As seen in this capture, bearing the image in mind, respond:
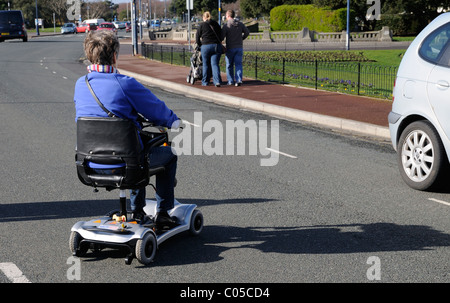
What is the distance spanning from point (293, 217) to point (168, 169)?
163 centimetres

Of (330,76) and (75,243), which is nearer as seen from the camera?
(75,243)

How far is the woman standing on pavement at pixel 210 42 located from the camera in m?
17.8

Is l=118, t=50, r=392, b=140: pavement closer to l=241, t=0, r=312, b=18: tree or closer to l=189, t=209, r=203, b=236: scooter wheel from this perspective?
l=189, t=209, r=203, b=236: scooter wheel

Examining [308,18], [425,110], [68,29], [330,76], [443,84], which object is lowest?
[330,76]

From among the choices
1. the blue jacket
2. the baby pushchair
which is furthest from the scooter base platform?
the baby pushchair

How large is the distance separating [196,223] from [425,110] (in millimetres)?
3117

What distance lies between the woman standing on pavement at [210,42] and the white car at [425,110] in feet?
34.5

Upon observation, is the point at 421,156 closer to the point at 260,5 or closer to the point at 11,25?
the point at 11,25

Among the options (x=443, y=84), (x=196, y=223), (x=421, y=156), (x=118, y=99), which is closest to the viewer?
(x=118, y=99)

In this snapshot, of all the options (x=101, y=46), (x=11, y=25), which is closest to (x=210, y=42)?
(x=101, y=46)

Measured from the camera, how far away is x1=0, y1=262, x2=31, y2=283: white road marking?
185 inches

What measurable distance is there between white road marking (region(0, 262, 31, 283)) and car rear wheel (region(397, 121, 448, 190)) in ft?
14.8

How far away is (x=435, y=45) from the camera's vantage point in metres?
7.37

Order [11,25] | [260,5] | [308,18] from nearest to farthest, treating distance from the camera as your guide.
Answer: [11,25] < [308,18] < [260,5]
